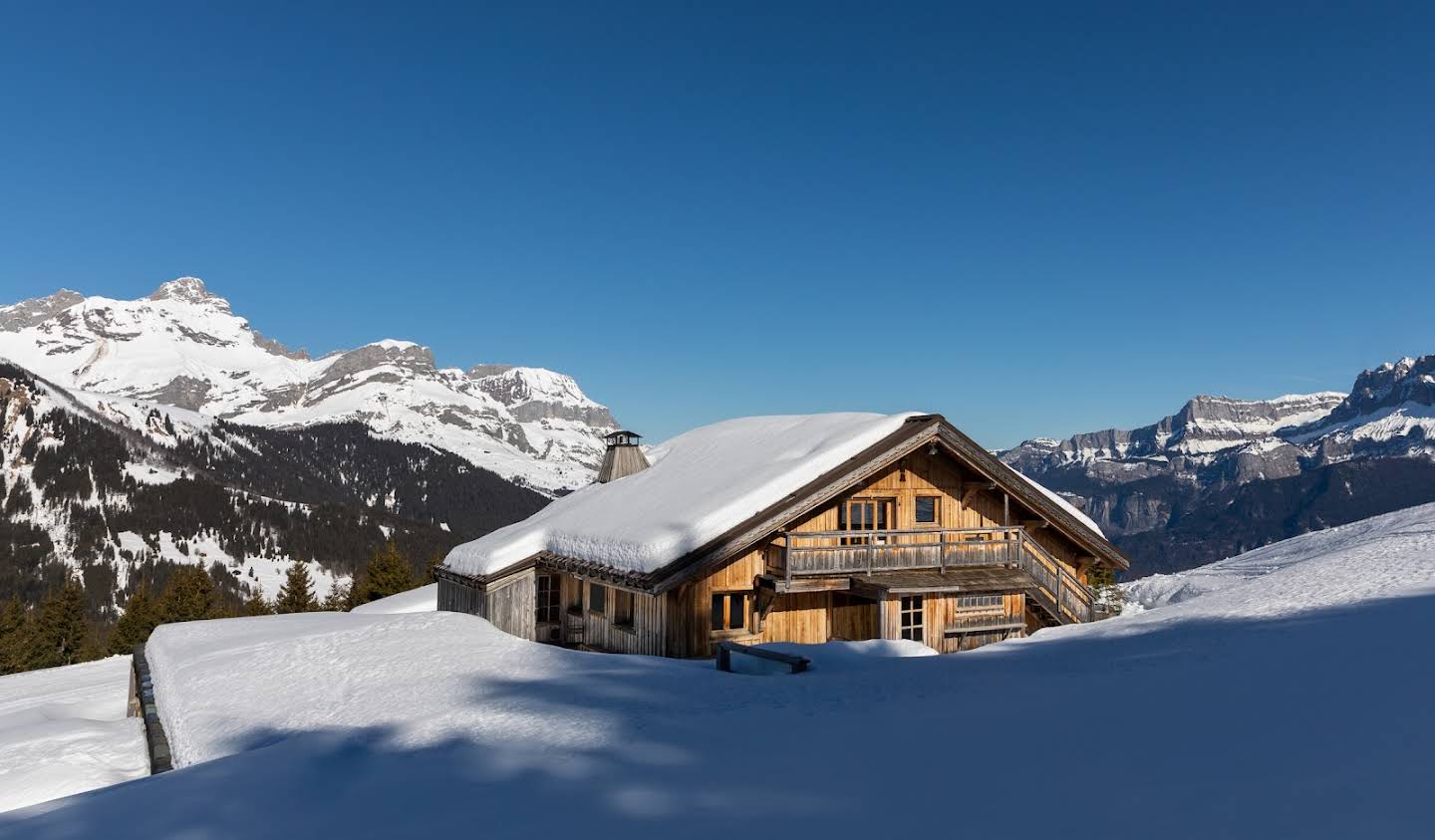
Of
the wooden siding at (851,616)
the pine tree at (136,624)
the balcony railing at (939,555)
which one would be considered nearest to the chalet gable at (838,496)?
the balcony railing at (939,555)

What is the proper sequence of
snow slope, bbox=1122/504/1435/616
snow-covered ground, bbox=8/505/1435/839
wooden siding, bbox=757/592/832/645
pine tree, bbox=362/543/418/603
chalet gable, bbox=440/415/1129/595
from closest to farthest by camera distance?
snow-covered ground, bbox=8/505/1435/839, snow slope, bbox=1122/504/1435/616, chalet gable, bbox=440/415/1129/595, wooden siding, bbox=757/592/832/645, pine tree, bbox=362/543/418/603

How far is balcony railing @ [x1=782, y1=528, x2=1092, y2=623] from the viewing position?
21.2 meters

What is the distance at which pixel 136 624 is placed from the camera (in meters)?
63.8

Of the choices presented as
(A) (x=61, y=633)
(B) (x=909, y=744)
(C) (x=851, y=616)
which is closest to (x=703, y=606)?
(C) (x=851, y=616)

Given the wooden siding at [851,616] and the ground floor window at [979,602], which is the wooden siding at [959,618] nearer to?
the ground floor window at [979,602]

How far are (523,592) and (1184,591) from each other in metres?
29.8

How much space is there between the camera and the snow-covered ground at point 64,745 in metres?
12.6

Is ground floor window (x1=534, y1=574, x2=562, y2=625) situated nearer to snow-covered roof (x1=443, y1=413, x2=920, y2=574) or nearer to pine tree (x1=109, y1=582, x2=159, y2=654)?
snow-covered roof (x1=443, y1=413, x2=920, y2=574)

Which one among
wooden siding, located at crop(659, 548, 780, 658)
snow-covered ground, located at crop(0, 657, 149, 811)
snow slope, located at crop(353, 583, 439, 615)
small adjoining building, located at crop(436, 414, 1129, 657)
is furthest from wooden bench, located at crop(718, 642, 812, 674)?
snow slope, located at crop(353, 583, 439, 615)

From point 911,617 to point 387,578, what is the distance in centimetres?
4550

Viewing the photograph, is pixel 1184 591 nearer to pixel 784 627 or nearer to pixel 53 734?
pixel 784 627

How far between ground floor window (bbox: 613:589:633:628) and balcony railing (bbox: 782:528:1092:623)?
4.22 meters

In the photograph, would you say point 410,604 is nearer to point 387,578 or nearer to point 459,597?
point 459,597

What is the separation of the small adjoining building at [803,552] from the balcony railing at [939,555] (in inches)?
1.9
